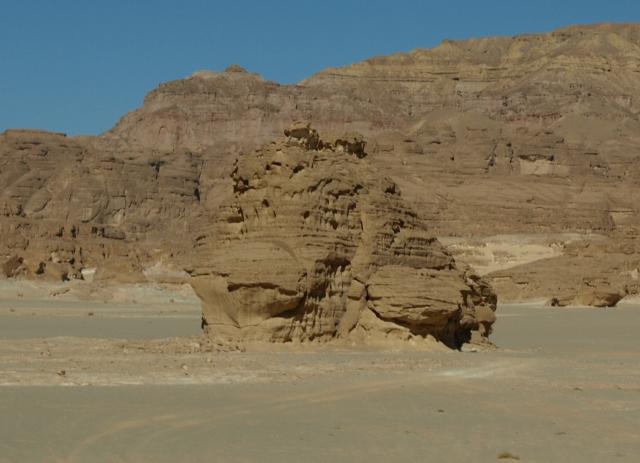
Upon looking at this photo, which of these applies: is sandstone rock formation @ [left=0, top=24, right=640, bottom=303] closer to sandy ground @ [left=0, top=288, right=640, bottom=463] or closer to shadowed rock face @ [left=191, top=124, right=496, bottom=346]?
shadowed rock face @ [left=191, top=124, right=496, bottom=346]

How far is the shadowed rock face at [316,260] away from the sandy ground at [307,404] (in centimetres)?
65

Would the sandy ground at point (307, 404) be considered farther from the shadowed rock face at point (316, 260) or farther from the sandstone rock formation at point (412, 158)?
the sandstone rock formation at point (412, 158)

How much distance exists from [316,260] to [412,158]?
344 ft

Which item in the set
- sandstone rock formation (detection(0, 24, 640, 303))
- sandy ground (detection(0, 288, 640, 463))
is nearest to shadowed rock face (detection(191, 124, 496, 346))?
sandy ground (detection(0, 288, 640, 463))

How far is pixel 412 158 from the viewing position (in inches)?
4764

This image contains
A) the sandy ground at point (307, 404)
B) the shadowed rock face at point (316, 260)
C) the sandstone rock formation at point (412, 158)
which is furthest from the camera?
the sandstone rock formation at point (412, 158)

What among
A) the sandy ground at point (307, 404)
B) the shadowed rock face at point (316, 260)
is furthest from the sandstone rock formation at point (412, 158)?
Answer: the sandy ground at point (307, 404)

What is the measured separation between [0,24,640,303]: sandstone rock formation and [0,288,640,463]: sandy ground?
108ft

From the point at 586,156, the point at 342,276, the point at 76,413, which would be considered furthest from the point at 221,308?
the point at 586,156

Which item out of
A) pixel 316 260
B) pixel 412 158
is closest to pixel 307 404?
pixel 316 260

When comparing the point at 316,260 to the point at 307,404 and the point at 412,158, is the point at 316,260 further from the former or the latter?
the point at 412,158

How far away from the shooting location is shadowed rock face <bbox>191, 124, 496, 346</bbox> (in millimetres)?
17219

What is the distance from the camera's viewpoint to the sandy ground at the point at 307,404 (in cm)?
874

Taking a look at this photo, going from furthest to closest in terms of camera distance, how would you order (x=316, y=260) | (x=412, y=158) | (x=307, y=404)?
(x=412, y=158)
(x=316, y=260)
(x=307, y=404)
